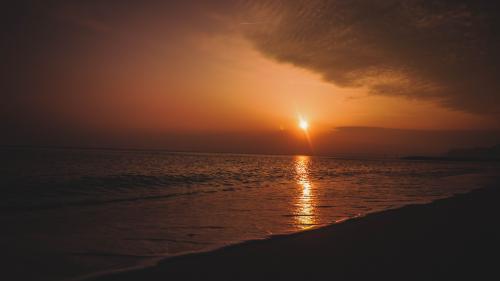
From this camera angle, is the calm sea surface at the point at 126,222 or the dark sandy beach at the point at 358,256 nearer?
the dark sandy beach at the point at 358,256

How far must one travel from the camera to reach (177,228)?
8484mm

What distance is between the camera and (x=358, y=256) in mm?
5797

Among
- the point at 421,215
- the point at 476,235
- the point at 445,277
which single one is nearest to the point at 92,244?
the point at 445,277

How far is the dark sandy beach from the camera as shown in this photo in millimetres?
4840

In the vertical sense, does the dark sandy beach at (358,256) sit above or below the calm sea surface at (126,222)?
above

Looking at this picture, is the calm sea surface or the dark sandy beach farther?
the calm sea surface

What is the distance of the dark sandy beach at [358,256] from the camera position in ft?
15.9

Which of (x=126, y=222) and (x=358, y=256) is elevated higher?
(x=358, y=256)

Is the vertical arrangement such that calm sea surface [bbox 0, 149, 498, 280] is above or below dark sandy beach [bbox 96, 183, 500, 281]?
below

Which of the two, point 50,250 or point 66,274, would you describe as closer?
point 66,274

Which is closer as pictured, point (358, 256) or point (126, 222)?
point (358, 256)

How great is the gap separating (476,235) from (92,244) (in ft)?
28.8

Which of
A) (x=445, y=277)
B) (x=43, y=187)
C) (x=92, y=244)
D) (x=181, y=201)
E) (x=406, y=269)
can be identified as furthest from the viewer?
(x=43, y=187)

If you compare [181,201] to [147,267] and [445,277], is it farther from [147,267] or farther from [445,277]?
[445,277]
